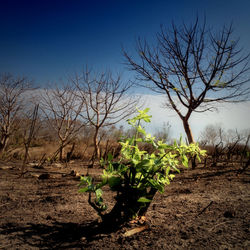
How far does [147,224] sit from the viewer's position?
1.42 meters

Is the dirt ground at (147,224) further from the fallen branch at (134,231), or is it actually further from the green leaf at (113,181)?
the green leaf at (113,181)

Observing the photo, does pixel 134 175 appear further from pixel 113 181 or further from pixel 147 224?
pixel 147 224

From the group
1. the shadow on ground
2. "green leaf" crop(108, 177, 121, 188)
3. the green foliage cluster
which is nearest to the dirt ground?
the shadow on ground

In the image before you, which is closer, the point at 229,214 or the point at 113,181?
the point at 113,181

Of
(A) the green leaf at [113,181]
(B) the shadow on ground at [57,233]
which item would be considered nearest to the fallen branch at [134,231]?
(B) the shadow on ground at [57,233]

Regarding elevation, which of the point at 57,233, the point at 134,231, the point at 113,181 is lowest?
the point at 57,233

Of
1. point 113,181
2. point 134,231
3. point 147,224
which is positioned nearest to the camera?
point 113,181

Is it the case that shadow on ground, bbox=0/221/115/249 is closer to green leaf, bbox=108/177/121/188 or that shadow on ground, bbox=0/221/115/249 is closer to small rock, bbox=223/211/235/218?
green leaf, bbox=108/177/121/188

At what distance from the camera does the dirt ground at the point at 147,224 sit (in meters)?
1.17

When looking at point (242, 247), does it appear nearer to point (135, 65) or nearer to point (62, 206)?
point (62, 206)

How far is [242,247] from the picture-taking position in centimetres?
102

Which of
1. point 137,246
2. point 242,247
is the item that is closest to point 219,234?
point 242,247

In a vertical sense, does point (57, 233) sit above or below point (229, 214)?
below

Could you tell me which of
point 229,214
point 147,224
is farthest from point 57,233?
point 229,214
